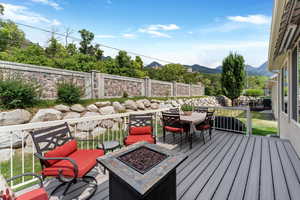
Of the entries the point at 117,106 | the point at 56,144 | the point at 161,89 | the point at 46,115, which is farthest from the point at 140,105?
the point at 56,144

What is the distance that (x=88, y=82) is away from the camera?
19.4 feet

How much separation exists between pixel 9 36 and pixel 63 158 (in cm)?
1714

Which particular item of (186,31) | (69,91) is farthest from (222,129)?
(186,31)

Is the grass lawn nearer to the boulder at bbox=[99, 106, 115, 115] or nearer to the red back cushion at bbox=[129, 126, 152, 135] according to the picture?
the red back cushion at bbox=[129, 126, 152, 135]

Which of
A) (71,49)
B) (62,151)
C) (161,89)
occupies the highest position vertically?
(71,49)

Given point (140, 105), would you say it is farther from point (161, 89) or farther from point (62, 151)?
point (62, 151)

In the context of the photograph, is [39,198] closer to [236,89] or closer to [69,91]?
[69,91]

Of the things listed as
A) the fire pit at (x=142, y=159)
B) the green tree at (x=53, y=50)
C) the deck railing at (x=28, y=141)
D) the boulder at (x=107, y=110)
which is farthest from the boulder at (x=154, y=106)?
the green tree at (x=53, y=50)

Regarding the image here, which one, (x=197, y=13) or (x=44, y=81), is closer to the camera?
(x=44, y=81)

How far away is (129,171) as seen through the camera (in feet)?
3.94

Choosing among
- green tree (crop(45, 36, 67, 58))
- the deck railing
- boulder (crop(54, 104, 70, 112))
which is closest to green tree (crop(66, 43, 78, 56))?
green tree (crop(45, 36, 67, 58))

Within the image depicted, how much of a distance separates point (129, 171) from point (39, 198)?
2.67 feet

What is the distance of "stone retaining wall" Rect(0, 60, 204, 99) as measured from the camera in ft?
14.1

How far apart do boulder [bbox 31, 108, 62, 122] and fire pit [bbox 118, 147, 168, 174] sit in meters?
3.99
